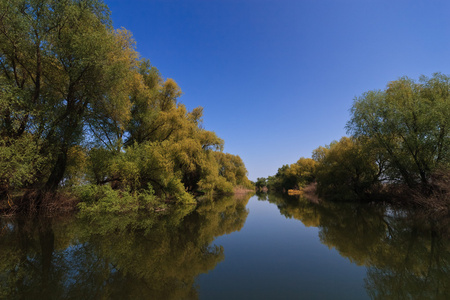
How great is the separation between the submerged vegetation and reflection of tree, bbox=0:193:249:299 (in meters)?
4.17

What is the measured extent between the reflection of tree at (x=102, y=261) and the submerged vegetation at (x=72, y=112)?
4175 millimetres

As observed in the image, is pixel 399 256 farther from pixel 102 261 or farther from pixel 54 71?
pixel 54 71

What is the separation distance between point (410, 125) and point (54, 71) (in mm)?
27620

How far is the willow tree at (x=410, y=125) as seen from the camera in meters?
16.4

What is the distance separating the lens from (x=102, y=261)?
17.4 ft

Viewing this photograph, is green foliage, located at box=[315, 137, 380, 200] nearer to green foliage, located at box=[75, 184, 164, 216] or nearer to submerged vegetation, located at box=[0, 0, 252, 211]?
submerged vegetation, located at box=[0, 0, 252, 211]

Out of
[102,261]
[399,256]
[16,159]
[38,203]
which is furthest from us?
[38,203]

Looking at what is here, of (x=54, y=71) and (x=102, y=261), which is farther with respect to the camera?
(x=54, y=71)

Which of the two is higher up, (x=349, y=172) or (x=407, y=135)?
(x=407, y=135)

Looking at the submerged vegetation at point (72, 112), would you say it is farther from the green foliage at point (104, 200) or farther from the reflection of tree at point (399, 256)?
the reflection of tree at point (399, 256)

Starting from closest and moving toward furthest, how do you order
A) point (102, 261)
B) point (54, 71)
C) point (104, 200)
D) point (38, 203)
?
1. point (102, 261)
2. point (54, 71)
3. point (38, 203)
4. point (104, 200)

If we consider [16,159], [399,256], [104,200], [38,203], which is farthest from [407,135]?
[38,203]

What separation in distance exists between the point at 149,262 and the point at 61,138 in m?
12.1

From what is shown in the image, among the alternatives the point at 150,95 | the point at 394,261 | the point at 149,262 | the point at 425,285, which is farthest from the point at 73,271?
the point at 150,95
